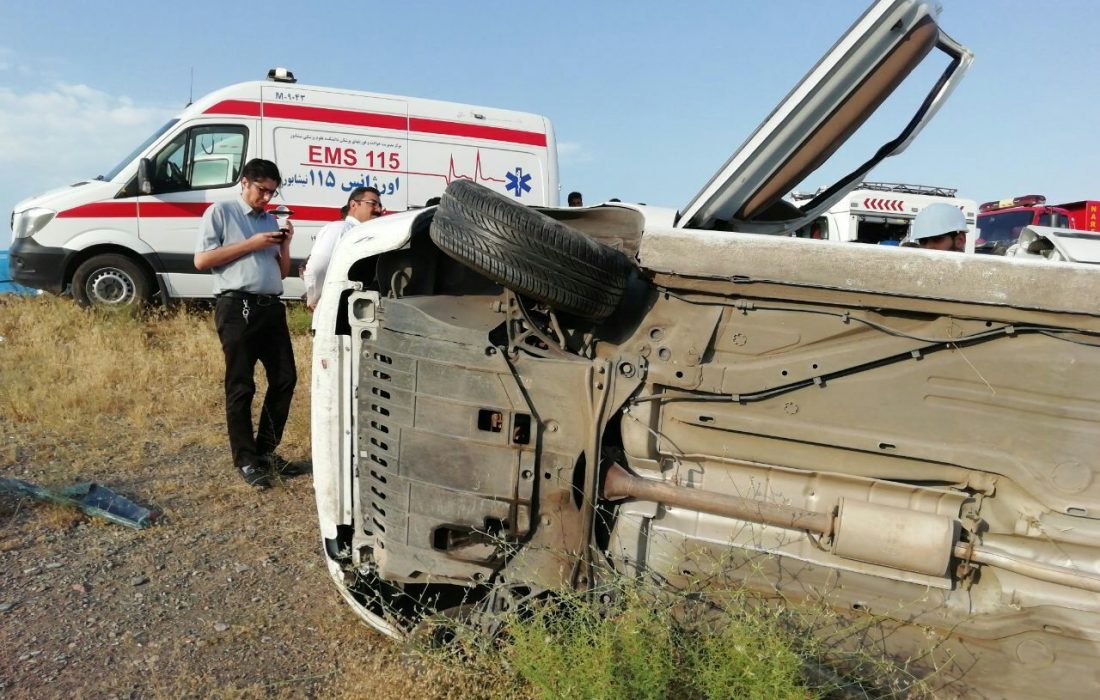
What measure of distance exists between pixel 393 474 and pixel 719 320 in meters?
1.19

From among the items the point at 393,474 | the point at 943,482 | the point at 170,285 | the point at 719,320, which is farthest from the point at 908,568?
the point at 170,285

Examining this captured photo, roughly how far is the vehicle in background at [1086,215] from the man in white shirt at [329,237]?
1405 cm

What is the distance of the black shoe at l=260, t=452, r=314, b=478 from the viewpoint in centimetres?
455

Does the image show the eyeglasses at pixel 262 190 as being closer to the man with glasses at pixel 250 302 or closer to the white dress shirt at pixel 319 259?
the man with glasses at pixel 250 302

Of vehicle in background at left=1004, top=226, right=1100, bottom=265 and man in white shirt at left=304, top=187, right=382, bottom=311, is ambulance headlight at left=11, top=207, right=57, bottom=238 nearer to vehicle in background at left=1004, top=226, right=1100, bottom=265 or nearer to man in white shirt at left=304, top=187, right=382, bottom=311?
man in white shirt at left=304, top=187, right=382, bottom=311

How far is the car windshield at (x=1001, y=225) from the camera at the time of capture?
14179 millimetres

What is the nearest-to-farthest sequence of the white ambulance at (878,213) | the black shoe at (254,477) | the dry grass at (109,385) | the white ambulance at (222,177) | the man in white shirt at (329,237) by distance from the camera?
the black shoe at (254,477)
the man in white shirt at (329,237)
the dry grass at (109,385)
the white ambulance at (222,177)
the white ambulance at (878,213)

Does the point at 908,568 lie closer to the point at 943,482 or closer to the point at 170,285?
the point at 943,482

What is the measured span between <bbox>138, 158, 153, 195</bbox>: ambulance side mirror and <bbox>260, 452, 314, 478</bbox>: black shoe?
200 inches

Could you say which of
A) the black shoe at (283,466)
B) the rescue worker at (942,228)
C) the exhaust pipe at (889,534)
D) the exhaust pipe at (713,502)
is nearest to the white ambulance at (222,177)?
the black shoe at (283,466)

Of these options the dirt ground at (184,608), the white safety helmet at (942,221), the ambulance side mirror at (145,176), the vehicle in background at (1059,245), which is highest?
the ambulance side mirror at (145,176)

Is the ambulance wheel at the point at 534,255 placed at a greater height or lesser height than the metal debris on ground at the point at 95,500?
greater

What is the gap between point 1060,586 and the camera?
228 centimetres

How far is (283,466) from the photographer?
4.69 meters
